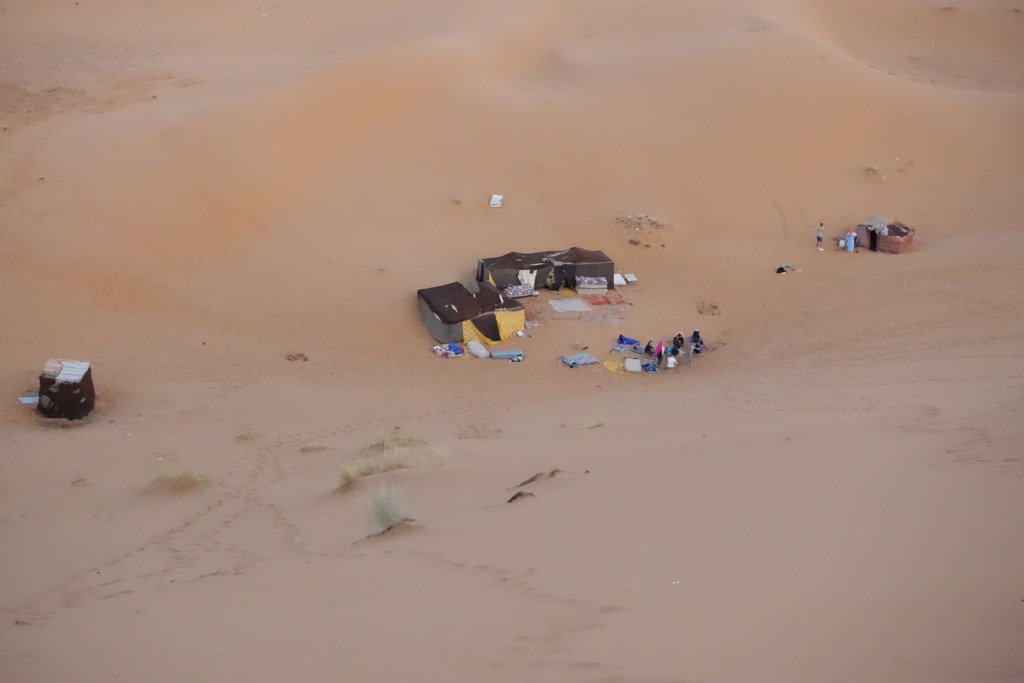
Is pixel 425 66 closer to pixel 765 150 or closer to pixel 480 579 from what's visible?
pixel 765 150

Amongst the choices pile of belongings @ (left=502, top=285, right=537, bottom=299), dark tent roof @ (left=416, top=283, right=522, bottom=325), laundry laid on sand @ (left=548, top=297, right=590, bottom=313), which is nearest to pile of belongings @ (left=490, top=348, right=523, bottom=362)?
dark tent roof @ (left=416, top=283, right=522, bottom=325)

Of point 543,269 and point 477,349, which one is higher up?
point 543,269

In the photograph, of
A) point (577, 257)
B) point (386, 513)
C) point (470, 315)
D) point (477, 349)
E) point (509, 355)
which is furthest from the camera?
point (577, 257)

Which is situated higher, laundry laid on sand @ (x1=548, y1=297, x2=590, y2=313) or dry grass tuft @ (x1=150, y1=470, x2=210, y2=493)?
laundry laid on sand @ (x1=548, y1=297, x2=590, y2=313)

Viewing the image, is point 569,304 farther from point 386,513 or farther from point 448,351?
point 386,513

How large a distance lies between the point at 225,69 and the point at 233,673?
23.8 meters

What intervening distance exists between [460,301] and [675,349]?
12.8ft

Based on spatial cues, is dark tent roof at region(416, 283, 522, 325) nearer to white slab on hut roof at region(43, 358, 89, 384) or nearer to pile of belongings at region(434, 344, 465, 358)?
pile of belongings at region(434, 344, 465, 358)

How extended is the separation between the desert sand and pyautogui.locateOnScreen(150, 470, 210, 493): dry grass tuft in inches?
3.0

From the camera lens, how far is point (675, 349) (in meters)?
16.6

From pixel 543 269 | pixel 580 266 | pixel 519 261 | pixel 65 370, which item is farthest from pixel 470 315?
pixel 65 370

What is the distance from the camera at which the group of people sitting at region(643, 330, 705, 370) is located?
650 inches

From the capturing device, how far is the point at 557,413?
46.6 feet

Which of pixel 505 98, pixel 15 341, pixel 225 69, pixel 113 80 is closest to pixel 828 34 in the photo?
pixel 505 98
